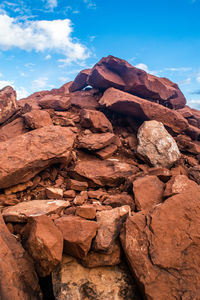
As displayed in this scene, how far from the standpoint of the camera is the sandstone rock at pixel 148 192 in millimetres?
4078

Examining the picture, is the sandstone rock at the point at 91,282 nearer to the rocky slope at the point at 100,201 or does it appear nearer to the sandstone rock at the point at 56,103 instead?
the rocky slope at the point at 100,201

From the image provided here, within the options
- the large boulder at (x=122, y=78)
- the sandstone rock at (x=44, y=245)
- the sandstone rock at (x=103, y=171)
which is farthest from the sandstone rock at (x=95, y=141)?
the sandstone rock at (x=44, y=245)

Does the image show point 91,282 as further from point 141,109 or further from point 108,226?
point 141,109

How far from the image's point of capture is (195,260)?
2715 millimetres

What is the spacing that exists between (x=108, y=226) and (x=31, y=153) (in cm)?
A: 246

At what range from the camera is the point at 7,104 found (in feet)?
22.5

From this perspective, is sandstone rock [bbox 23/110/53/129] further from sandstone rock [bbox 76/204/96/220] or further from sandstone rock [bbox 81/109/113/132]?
sandstone rock [bbox 76/204/96/220]

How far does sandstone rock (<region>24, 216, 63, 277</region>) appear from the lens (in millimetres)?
2695

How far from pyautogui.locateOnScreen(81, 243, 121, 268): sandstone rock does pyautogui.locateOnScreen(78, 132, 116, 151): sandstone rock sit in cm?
307

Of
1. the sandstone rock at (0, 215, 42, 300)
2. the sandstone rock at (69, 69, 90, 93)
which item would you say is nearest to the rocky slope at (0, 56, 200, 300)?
the sandstone rock at (0, 215, 42, 300)

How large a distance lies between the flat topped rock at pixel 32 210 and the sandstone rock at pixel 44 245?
60cm

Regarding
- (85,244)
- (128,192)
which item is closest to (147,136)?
(128,192)

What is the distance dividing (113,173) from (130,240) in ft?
7.97

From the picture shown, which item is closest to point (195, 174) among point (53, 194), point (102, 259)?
point (102, 259)
